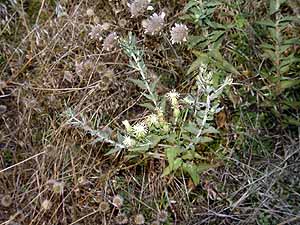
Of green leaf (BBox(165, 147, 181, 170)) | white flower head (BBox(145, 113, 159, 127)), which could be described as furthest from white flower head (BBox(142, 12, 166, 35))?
green leaf (BBox(165, 147, 181, 170))

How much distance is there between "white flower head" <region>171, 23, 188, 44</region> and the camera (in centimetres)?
219

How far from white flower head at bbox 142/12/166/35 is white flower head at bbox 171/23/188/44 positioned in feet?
0.22

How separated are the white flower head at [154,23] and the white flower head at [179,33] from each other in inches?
2.7

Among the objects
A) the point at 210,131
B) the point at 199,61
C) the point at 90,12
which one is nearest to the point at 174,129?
the point at 210,131

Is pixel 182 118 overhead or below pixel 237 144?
overhead

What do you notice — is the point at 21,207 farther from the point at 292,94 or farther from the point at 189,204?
the point at 292,94

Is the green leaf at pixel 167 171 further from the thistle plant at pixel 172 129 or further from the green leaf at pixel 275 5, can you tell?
the green leaf at pixel 275 5

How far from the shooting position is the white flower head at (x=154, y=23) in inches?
88.6

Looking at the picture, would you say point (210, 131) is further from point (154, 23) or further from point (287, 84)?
point (154, 23)

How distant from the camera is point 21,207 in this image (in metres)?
2.11

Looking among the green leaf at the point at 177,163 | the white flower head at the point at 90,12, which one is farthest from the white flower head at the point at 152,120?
the white flower head at the point at 90,12

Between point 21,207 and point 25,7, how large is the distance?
100 centimetres

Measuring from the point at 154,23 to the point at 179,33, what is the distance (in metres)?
0.12

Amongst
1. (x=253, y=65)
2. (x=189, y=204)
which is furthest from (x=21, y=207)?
(x=253, y=65)
